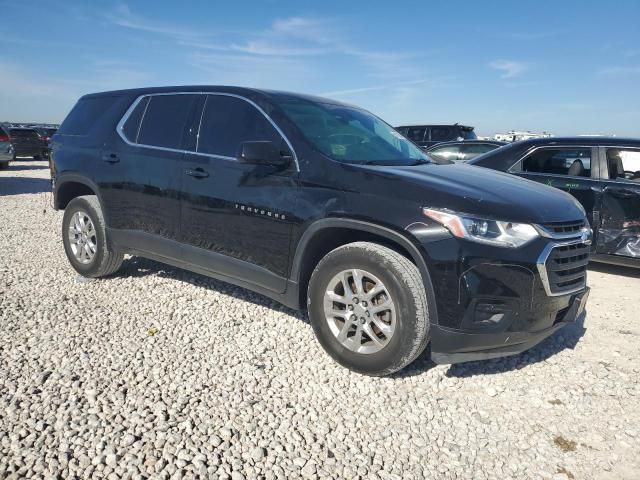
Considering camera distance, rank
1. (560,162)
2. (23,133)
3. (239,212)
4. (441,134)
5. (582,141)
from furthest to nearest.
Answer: (23,133), (441,134), (560,162), (582,141), (239,212)

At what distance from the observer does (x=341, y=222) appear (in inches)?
120

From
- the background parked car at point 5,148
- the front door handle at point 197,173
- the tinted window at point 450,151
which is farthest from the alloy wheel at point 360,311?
the background parked car at point 5,148

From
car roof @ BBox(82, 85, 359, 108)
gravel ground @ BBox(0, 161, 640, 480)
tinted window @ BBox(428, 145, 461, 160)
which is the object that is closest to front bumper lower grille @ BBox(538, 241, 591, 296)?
gravel ground @ BBox(0, 161, 640, 480)

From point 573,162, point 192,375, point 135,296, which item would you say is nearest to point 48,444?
point 192,375

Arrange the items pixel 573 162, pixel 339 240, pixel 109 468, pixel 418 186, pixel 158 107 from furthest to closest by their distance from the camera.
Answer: pixel 573 162
pixel 158 107
pixel 339 240
pixel 418 186
pixel 109 468

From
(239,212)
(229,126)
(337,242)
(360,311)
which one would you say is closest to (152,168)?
(229,126)

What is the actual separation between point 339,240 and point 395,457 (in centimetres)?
142

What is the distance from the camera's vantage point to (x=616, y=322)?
427 centimetres

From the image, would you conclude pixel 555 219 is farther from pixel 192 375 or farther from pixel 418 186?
pixel 192 375

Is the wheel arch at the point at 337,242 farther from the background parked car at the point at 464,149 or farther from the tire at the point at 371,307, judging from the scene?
the background parked car at the point at 464,149

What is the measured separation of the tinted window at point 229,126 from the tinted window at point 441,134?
1320cm

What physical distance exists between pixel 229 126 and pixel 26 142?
2238cm

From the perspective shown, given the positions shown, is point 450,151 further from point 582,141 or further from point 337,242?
point 337,242

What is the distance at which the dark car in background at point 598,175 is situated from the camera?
17.5ft
